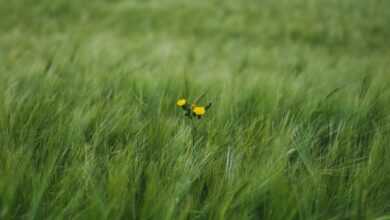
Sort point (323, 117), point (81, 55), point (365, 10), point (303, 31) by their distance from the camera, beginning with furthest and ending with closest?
point (365, 10) < point (303, 31) < point (81, 55) < point (323, 117)

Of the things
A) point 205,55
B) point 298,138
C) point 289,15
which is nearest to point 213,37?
point 205,55

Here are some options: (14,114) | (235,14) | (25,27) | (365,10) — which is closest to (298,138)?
(14,114)

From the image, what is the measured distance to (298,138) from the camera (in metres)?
0.59

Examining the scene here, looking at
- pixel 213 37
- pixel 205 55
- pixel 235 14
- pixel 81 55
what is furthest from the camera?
pixel 235 14

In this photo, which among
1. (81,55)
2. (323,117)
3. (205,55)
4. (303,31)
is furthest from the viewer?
(303,31)

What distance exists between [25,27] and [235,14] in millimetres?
2130

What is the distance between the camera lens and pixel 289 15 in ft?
10.7

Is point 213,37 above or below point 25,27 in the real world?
below

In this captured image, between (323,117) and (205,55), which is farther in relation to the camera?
(205,55)

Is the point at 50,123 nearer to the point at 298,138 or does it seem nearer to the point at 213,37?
the point at 298,138

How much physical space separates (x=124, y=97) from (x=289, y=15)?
304cm

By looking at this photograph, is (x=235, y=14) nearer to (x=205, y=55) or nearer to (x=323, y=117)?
(x=205, y=55)

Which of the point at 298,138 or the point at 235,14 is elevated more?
the point at 235,14

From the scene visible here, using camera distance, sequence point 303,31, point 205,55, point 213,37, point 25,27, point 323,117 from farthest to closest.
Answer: point 303,31 < point 213,37 < point 25,27 < point 205,55 < point 323,117
